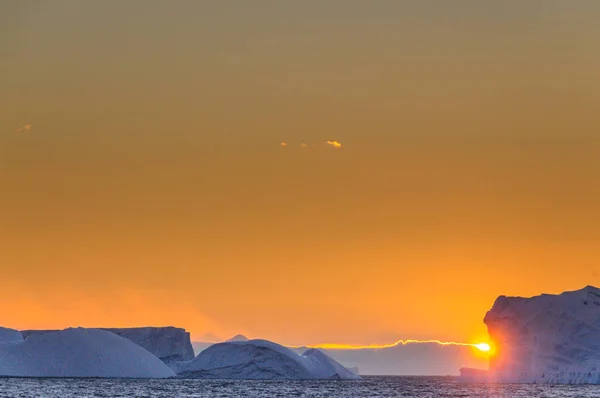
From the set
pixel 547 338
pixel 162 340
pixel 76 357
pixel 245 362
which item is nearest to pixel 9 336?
pixel 76 357

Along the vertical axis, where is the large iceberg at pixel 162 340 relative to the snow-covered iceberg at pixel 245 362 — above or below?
above

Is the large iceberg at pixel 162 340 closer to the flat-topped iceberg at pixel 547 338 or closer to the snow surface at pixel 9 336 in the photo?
the snow surface at pixel 9 336

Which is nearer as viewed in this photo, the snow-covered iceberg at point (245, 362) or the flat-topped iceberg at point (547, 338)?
the flat-topped iceberg at point (547, 338)

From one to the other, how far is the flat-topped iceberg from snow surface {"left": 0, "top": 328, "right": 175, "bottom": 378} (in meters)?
34.7

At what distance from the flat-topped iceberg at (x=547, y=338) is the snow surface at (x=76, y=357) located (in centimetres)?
3466

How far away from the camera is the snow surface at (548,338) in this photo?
92.4 metres

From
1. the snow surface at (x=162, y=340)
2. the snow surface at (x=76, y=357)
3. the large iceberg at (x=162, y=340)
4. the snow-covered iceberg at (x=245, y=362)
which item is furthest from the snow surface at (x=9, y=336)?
the snow-covered iceberg at (x=245, y=362)

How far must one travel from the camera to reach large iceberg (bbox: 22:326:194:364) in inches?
4604

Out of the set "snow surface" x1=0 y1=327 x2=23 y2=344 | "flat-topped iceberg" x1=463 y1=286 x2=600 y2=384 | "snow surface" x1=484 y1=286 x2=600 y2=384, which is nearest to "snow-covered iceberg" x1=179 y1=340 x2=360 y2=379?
"snow surface" x1=0 y1=327 x2=23 y2=344

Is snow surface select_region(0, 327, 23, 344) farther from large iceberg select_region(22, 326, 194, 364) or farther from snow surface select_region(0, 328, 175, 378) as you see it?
large iceberg select_region(22, 326, 194, 364)

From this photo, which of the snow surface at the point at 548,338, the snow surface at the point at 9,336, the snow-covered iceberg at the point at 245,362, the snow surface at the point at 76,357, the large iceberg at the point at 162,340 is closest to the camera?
the snow surface at the point at 548,338

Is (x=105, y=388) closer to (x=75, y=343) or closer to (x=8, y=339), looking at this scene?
(x=75, y=343)

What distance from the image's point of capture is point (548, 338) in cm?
9350

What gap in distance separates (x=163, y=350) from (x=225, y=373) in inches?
714
